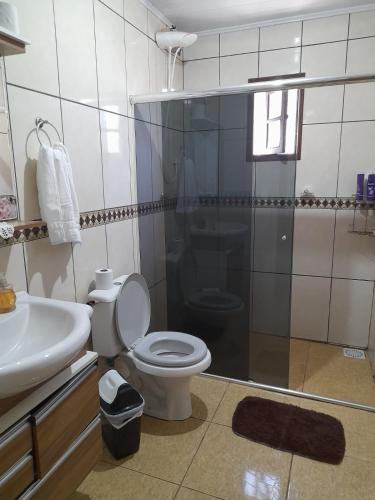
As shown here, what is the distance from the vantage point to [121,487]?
1512 millimetres

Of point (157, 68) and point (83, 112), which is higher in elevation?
point (157, 68)

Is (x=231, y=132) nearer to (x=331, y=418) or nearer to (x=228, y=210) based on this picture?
(x=228, y=210)

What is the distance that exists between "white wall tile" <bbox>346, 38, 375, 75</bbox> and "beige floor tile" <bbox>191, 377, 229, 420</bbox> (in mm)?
2301

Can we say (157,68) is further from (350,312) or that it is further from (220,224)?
(350,312)

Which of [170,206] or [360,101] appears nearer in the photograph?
[170,206]

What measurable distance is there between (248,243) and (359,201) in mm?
982

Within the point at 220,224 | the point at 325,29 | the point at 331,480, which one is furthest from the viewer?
the point at 325,29

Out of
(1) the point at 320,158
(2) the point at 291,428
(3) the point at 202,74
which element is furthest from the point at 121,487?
(3) the point at 202,74

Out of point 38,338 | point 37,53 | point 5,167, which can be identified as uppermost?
point 37,53

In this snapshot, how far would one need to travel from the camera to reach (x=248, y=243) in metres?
2.18

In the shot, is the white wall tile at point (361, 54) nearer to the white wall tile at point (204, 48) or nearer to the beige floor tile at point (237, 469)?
the white wall tile at point (204, 48)

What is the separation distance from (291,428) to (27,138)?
1.87 meters

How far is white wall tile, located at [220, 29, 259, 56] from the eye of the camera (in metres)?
2.60

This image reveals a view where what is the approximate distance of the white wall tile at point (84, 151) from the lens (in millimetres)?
1625
